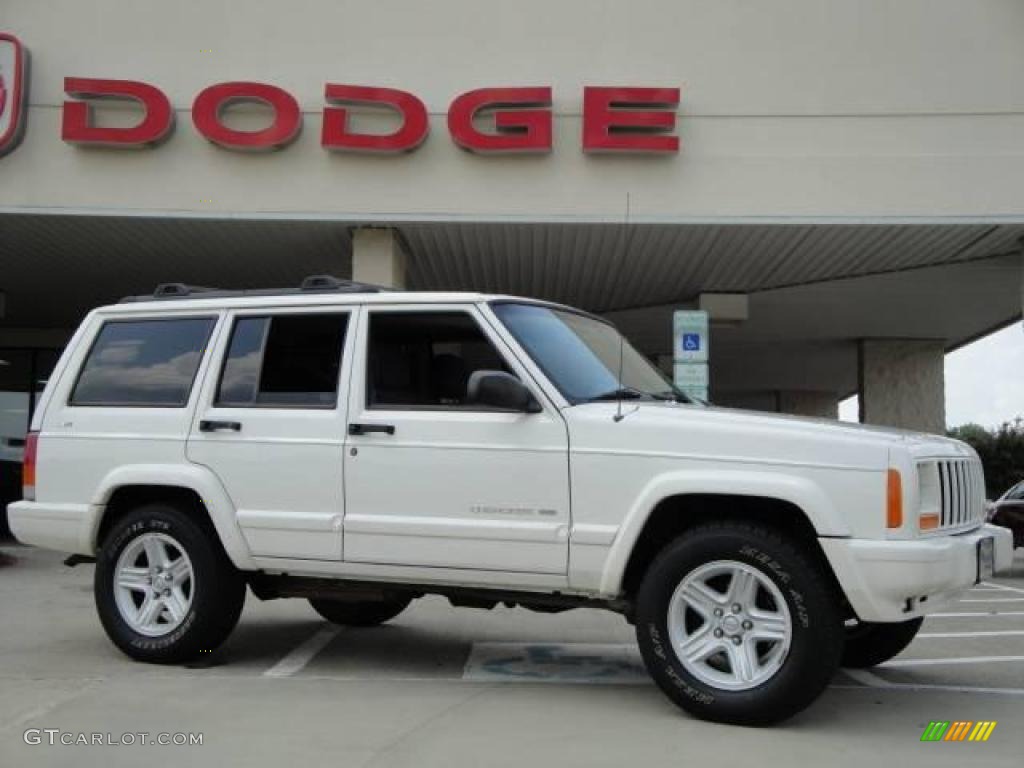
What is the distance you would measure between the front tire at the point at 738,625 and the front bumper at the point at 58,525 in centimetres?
332

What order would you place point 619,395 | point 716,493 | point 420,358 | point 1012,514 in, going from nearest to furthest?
point 716,493, point 619,395, point 420,358, point 1012,514

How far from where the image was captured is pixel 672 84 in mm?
13891

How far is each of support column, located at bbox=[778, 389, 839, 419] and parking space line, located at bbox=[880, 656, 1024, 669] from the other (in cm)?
3131

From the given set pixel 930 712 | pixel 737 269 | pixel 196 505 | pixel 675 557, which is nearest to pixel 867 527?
pixel 675 557

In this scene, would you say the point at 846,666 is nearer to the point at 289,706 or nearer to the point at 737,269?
the point at 289,706

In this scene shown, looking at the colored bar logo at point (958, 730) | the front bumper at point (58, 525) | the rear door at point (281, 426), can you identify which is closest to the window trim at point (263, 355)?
the rear door at point (281, 426)

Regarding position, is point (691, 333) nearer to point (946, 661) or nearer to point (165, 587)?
point (946, 661)

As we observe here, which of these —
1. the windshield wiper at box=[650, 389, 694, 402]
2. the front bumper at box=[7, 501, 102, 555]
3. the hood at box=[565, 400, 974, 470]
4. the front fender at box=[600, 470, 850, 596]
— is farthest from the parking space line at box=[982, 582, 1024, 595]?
the front bumper at box=[7, 501, 102, 555]

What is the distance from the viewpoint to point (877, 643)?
5.78 meters

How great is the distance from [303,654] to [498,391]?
250cm

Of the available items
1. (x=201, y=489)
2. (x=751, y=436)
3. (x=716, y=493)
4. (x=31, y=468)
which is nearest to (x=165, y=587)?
(x=201, y=489)

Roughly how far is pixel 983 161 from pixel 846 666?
32.2 ft

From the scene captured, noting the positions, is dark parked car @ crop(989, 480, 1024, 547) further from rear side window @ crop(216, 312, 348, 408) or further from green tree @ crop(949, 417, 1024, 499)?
green tree @ crop(949, 417, 1024, 499)

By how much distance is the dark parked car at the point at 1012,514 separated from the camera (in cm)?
1373
